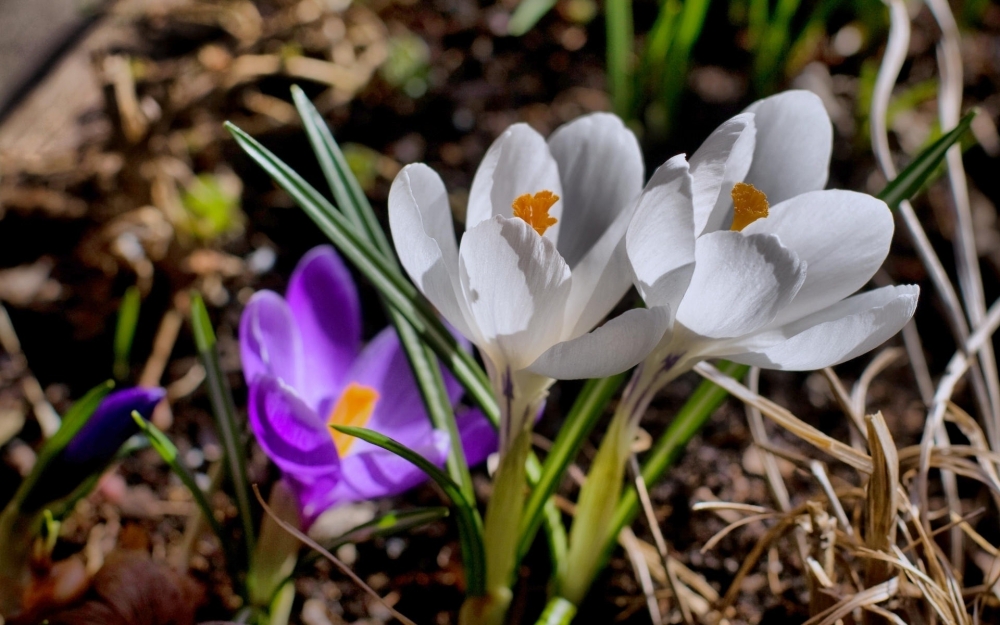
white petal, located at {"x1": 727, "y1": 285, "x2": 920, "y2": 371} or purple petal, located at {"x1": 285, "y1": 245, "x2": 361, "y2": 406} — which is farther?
purple petal, located at {"x1": 285, "y1": 245, "x2": 361, "y2": 406}

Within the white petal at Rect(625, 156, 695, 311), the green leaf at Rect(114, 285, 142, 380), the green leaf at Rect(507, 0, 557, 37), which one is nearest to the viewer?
the white petal at Rect(625, 156, 695, 311)

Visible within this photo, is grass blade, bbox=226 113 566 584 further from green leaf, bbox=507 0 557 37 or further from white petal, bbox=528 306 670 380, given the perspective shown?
green leaf, bbox=507 0 557 37

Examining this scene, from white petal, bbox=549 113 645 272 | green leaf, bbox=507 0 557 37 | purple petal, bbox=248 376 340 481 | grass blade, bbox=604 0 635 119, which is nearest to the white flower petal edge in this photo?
white petal, bbox=549 113 645 272

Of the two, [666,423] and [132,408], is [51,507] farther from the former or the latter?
[666,423]

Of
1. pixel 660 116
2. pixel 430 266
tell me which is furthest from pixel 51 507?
pixel 660 116

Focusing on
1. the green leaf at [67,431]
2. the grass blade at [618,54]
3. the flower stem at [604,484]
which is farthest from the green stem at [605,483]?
the grass blade at [618,54]

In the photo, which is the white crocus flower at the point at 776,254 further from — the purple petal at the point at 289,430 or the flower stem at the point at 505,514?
the purple petal at the point at 289,430

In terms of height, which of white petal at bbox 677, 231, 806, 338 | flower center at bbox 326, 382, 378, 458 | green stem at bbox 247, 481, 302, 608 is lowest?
green stem at bbox 247, 481, 302, 608
